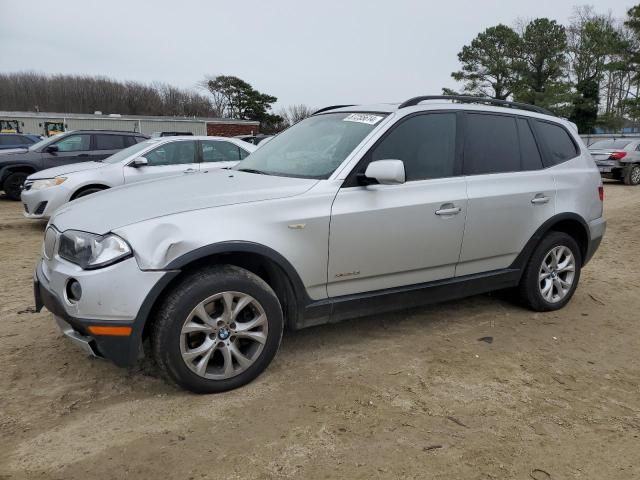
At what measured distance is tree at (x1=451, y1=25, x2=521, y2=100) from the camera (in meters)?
45.3

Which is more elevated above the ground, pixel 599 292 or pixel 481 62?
pixel 481 62

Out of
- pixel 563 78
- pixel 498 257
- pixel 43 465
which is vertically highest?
pixel 563 78

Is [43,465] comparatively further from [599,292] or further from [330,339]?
[599,292]

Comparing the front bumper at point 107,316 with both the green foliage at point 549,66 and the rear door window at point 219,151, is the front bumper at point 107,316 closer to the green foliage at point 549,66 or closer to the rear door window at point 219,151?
the rear door window at point 219,151

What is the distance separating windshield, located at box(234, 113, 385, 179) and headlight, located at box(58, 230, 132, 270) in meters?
1.29

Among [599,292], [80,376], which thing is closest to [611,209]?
[599,292]

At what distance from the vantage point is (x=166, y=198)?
3.21m

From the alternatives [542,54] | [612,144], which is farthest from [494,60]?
[612,144]

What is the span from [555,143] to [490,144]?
89 centimetres

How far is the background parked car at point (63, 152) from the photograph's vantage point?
10.9 m

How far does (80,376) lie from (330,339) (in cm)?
175

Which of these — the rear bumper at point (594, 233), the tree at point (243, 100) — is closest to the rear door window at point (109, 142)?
the rear bumper at point (594, 233)

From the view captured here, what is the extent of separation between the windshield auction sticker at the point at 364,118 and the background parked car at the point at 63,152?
8.50 metres

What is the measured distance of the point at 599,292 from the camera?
17.7 feet
